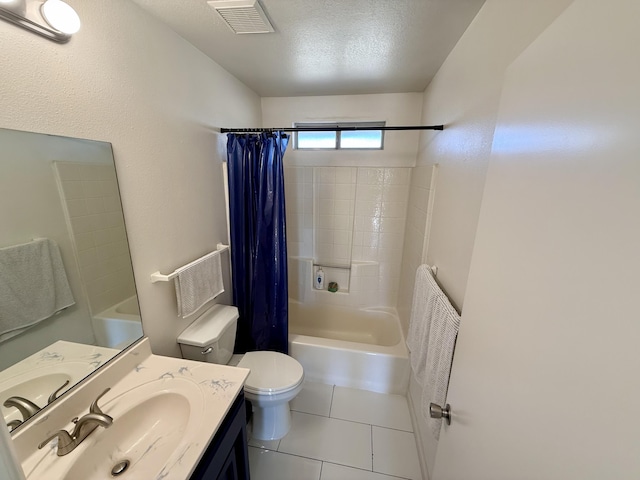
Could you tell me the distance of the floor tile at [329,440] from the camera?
1529mm

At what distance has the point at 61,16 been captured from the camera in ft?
2.58

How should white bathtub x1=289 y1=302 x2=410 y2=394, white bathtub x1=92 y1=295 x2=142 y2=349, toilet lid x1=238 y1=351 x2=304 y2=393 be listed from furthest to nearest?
1. white bathtub x1=289 y1=302 x2=410 y2=394
2. toilet lid x1=238 y1=351 x2=304 y2=393
3. white bathtub x1=92 y1=295 x2=142 y2=349

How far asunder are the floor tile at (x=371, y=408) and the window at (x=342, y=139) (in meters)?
2.17

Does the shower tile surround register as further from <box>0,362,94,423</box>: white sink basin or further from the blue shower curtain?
<box>0,362,94,423</box>: white sink basin

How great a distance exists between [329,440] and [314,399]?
0.33 meters

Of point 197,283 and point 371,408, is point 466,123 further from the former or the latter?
point 371,408

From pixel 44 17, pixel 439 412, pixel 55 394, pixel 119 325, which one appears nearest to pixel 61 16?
pixel 44 17

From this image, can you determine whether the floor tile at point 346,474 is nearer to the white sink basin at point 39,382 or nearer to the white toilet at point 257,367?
the white toilet at point 257,367

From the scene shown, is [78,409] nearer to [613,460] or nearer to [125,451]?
[125,451]

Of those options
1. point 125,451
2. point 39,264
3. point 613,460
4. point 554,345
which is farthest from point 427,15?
point 125,451

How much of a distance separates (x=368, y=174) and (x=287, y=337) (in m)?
1.66

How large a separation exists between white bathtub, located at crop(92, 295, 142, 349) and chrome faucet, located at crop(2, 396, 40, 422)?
0.81 ft

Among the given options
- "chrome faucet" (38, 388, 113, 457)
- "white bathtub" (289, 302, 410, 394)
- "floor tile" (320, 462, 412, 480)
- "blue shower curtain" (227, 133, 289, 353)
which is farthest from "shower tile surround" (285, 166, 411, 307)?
"chrome faucet" (38, 388, 113, 457)

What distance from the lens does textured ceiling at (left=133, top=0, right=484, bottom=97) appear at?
1125 mm
